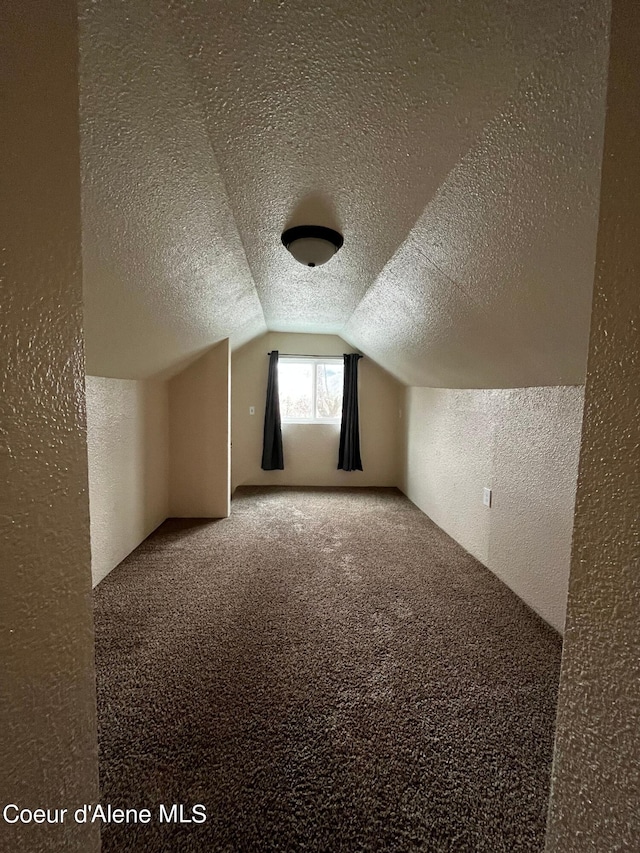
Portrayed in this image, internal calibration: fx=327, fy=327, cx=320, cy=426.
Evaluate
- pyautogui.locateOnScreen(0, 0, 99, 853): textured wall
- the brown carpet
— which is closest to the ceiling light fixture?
pyautogui.locateOnScreen(0, 0, 99, 853): textured wall

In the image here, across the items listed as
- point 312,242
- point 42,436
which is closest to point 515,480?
point 312,242

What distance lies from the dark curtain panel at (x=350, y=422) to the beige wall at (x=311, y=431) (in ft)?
0.39

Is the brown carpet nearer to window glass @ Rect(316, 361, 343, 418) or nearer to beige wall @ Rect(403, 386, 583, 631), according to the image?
beige wall @ Rect(403, 386, 583, 631)

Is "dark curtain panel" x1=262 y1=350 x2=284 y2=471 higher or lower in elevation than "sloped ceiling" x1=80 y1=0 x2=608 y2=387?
lower

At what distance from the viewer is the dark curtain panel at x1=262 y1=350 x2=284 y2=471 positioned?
409 centimetres

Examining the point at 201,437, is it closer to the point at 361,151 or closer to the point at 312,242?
the point at 312,242

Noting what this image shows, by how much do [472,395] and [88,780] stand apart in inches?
101

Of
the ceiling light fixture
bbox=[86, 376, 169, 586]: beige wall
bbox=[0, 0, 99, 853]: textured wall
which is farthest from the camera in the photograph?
bbox=[86, 376, 169, 586]: beige wall

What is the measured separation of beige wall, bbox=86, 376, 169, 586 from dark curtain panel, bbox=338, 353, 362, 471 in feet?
6.84

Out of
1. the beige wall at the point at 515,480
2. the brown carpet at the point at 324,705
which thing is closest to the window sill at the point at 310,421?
the beige wall at the point at 515,480

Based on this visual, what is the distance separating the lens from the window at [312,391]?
4.30 m

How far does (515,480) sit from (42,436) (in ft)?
7.13

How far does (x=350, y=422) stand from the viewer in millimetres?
4160

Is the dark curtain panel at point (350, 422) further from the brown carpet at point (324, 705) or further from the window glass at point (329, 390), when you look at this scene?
the brown carpet at point (324, 705)
